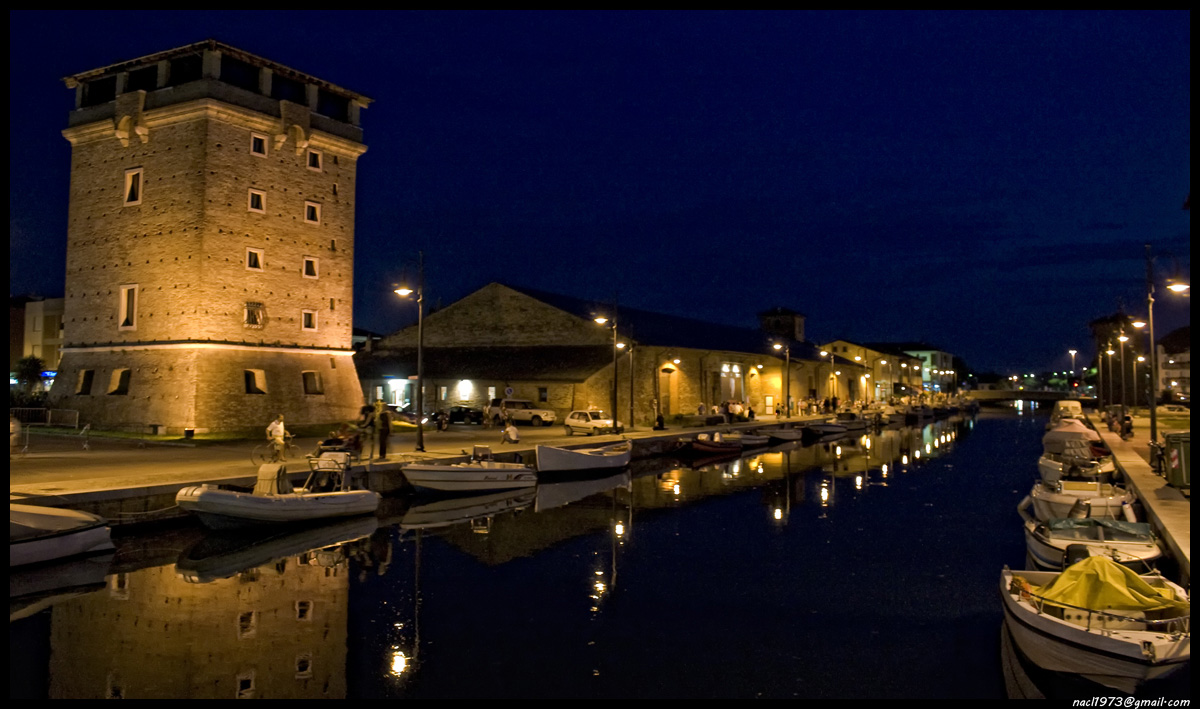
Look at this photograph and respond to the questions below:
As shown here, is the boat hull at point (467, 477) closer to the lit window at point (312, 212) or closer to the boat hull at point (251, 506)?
the boat hull at point (251, 506)

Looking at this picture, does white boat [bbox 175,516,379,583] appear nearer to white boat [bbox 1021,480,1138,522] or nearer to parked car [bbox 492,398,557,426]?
white boat [bbox 1021,480,1138,522]

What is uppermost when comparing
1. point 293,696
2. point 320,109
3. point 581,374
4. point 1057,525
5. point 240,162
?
point 320,109

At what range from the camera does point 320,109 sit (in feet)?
136

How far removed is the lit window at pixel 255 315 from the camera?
36969mm

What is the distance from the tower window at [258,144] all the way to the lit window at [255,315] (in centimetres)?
719

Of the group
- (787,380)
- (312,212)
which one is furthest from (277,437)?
(787,380)

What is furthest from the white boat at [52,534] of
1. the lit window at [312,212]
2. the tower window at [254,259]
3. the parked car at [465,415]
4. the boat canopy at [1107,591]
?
the parked car at [465,415]

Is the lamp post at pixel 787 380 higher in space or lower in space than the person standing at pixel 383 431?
higher

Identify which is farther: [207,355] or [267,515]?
[207,355]

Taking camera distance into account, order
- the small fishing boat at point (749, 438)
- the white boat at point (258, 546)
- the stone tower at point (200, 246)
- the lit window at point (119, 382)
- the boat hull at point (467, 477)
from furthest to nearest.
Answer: the small fishing boat at point (749, 438), the lit window at point (119, 382), the stone tower at point (200, 246), the boat hull at point (467, 477), the white boat at point (258, 546)

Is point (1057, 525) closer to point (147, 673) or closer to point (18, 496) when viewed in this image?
point (147, 673)

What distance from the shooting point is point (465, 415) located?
50.8m

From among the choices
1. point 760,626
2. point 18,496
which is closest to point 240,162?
point 18,496

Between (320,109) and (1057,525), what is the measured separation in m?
38.3
